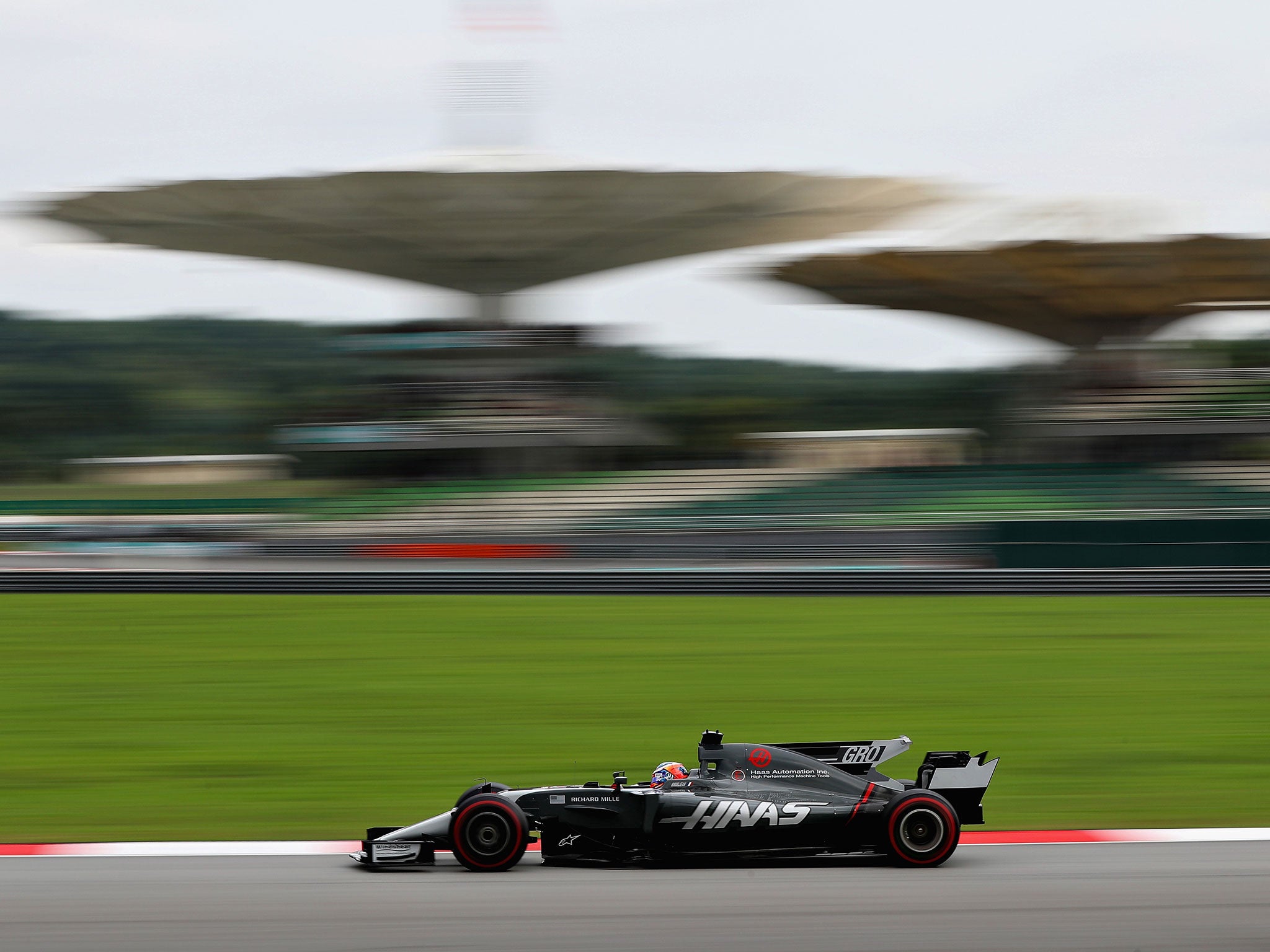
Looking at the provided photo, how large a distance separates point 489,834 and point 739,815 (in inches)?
33.6

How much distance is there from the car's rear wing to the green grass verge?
4.86 feet

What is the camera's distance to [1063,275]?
1288 inches

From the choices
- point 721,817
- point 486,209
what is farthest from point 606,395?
point 721,817

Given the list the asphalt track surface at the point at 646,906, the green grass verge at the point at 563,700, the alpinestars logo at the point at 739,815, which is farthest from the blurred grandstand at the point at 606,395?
the alpinestars logo at the point at 739,815

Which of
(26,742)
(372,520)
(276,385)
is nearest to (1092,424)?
(372,520)

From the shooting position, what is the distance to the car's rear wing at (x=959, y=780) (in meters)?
4.70

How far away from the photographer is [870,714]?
9.39 meters

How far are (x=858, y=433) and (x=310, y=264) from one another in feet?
65.7

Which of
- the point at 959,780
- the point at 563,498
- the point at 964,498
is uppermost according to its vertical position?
the point at 563,498

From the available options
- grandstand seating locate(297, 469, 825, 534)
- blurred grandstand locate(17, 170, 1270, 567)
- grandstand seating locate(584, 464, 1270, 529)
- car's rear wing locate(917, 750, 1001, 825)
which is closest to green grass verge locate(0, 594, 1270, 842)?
car's rear wing locate(917, 750, 1001, 825)

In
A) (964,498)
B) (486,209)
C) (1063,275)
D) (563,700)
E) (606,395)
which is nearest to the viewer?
(563,700)

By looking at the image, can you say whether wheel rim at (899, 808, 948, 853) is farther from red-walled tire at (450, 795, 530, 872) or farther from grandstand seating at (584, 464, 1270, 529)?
grandstand seating at (584, 464, 1270, 529)

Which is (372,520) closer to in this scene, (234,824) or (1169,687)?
(1169,687)

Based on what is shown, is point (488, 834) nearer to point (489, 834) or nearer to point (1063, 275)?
point (489, 834)
